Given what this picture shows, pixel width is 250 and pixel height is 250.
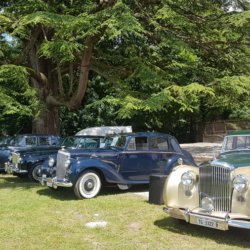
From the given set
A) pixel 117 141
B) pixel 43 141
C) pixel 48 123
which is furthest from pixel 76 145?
pixel 48 123

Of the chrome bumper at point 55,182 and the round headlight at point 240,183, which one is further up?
the round headlight at point 240,183

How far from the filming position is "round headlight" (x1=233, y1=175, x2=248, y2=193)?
6938 millimetres

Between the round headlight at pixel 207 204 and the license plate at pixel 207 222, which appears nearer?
the license plate at pixel 207 222

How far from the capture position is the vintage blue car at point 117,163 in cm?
1119

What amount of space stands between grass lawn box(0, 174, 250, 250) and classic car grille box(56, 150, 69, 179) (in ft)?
2.03

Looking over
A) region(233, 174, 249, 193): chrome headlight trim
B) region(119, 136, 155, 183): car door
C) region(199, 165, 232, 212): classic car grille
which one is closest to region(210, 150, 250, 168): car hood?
region(199, 165, 232, 212): classic car grille

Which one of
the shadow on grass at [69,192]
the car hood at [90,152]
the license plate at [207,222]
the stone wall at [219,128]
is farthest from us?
the stone wall at [219,128]

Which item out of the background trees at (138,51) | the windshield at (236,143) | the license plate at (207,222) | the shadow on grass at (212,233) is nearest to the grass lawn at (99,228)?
the shadow on grass at (212,233)

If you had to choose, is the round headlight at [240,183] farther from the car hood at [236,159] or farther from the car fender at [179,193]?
the car fender at [179,193]

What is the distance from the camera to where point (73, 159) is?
36.9ft

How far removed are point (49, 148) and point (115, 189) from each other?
165 inches

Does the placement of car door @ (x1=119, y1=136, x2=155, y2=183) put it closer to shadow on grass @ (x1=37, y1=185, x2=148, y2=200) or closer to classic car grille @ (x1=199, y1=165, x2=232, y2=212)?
shadow on grass @ (x1=37, y1=185, x2=148, y2=200)

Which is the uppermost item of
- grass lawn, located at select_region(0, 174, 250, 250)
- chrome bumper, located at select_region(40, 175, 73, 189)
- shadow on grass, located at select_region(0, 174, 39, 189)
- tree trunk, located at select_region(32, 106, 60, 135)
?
tree trunk, located at select_region(32, 106, 60, 135)

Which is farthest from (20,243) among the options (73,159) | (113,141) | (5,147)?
(5,147)
